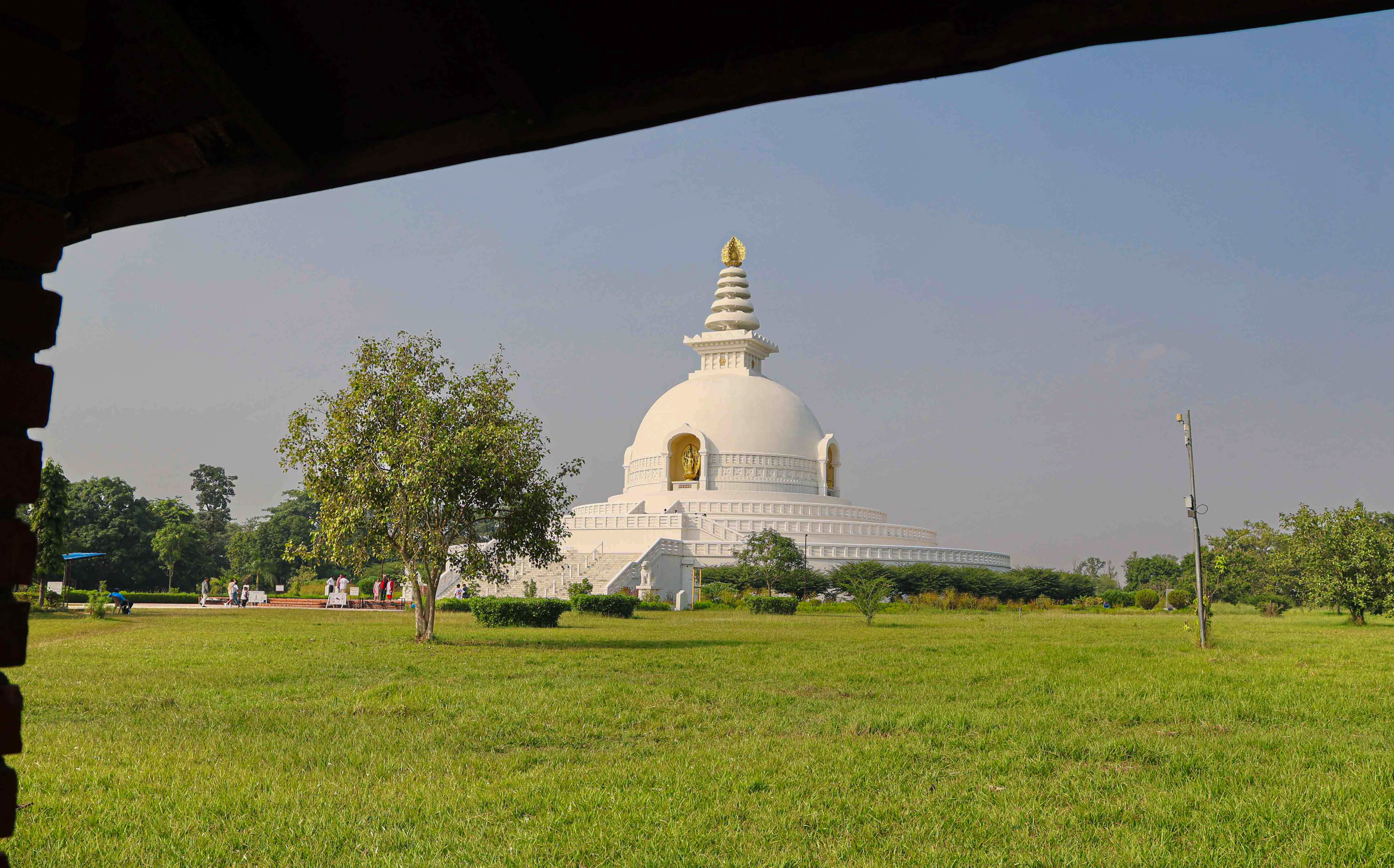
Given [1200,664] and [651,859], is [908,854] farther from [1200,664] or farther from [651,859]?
[1200,664]

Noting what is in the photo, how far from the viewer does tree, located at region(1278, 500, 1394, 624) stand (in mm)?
30203

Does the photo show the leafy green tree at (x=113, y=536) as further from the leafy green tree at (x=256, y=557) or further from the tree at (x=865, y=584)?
the tree at (x=865, y=584)

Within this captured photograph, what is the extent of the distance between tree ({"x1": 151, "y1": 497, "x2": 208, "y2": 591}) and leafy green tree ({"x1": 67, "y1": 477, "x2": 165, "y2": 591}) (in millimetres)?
750

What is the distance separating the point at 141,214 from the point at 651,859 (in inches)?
143

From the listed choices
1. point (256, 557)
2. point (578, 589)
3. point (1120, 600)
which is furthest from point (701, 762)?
point (256, 557)

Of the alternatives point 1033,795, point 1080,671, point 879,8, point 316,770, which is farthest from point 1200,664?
point 879,8

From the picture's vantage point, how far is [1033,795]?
255 inches

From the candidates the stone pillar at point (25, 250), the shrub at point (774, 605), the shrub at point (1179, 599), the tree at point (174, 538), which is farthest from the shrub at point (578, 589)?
the stone pillar at point (25, 250)

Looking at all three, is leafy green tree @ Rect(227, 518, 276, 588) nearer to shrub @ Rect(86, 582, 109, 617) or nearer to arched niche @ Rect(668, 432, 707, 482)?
arched niche @ Rect(668, 432, 707, 482)

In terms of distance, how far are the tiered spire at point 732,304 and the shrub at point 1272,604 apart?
29537 millimetres

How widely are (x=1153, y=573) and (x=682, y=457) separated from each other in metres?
28.6

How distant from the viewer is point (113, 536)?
2021 inches

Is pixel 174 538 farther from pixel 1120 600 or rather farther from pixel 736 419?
pixel 1120 600

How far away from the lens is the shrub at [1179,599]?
143ft
